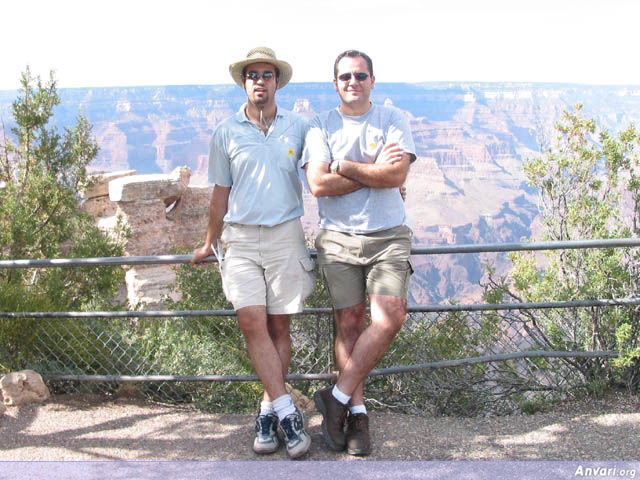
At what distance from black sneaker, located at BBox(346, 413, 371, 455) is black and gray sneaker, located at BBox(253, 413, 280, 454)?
0.38 m

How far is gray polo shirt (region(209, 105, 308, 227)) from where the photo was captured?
3.42 meters

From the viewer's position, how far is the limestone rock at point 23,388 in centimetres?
401

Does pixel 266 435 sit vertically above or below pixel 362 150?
below

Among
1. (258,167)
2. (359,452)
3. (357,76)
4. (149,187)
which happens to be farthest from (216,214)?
(149,187)

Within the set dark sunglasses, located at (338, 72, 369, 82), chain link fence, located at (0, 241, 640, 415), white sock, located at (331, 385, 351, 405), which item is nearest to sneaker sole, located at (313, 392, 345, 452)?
white sock, located at (331, 385, 351, 405)

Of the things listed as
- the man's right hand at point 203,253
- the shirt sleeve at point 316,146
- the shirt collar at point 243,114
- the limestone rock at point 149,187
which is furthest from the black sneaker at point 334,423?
the limestone rock at point 149,187

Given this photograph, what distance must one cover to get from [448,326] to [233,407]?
62.3 inches

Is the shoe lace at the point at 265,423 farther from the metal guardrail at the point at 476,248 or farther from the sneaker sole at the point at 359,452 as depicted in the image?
the metal guardrail at the point at 476,248

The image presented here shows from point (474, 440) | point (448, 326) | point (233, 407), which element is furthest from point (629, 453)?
point (233, 407)

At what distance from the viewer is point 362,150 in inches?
135

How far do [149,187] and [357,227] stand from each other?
65.6 feet

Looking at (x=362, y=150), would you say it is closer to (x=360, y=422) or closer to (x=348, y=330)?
(x=348, y=330)

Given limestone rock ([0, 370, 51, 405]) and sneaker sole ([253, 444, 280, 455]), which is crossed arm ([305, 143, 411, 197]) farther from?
limestone rock ([0, 370, 51, 405])

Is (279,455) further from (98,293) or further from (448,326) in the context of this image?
(98,293)
